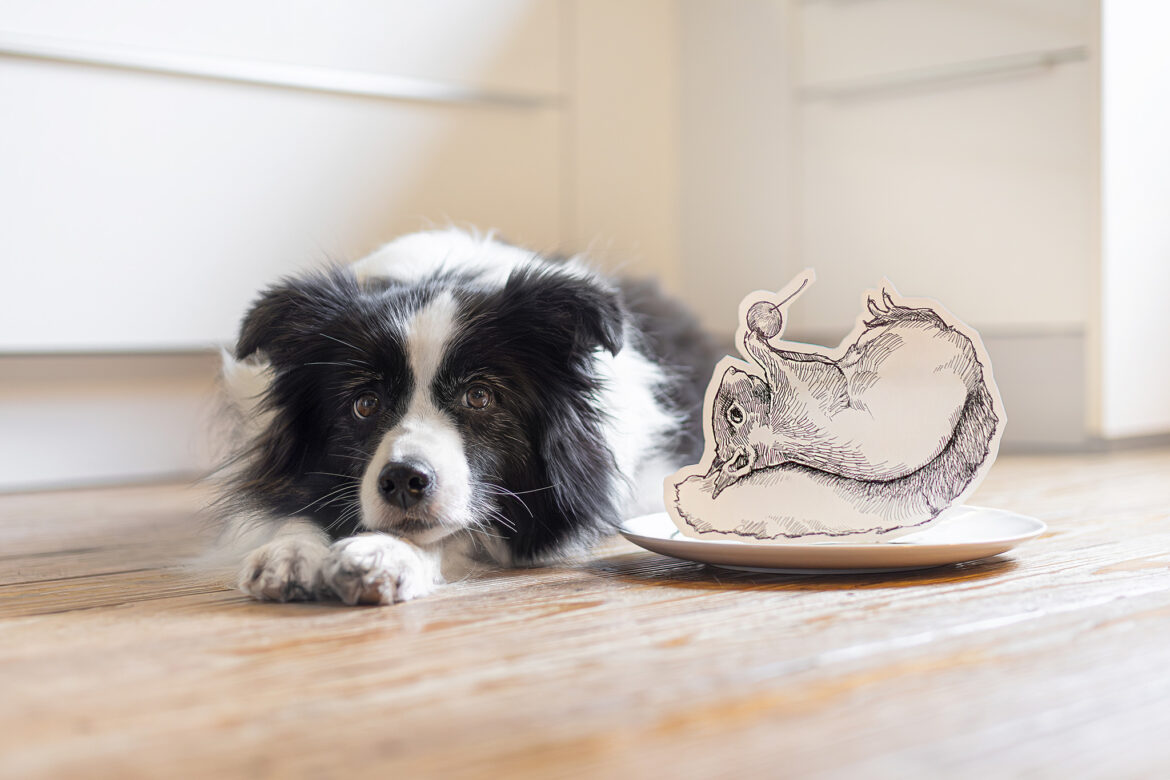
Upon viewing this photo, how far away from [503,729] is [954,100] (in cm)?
312

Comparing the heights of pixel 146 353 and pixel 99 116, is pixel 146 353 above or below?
below

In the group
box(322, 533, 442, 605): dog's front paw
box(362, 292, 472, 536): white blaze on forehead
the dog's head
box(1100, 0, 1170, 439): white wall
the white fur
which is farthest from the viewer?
box(1100, 0, 1170, 439): white wall

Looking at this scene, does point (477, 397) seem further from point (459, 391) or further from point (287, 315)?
point (287, 315)

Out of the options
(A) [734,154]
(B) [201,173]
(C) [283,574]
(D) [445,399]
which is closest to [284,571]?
(C) [283,574]

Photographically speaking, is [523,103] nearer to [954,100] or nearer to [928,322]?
[954,100]

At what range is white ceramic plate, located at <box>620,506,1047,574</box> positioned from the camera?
5.02 ft

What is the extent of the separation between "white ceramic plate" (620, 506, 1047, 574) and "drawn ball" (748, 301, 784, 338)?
30 cm

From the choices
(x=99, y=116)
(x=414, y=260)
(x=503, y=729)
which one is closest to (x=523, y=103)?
(x=99, y=116)

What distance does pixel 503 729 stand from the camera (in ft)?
3.24

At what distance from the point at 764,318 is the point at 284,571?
29.2 inches

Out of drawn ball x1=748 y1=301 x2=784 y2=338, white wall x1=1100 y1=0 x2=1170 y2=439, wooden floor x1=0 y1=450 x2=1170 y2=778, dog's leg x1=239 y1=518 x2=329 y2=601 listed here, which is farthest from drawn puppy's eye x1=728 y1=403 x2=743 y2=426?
white wall x1=1100 y1=0 x2=1170 y2=439

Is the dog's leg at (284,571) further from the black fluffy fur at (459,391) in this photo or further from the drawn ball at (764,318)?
the drawn ball at (764,318)

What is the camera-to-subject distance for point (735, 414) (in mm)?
1611

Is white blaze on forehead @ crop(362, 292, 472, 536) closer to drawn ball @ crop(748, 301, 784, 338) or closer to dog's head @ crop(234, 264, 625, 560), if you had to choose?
dog's head @ crop(234, 264, 625, 560)
